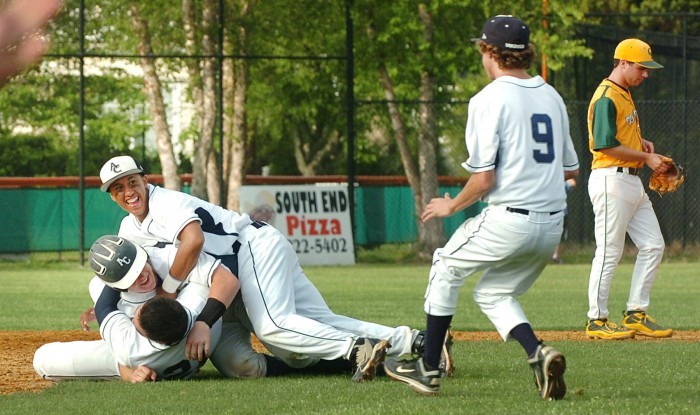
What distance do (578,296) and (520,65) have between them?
9.22 metres

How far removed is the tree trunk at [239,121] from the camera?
2375 cm

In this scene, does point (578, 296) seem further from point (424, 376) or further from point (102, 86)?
point (102, 86)

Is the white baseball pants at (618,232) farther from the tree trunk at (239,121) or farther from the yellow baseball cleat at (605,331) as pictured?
the tree trunk at (239,121)

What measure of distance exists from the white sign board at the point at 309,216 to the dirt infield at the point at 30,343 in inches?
436

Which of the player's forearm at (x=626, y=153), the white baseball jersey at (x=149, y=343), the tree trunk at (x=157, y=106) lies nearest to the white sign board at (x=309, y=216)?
the tree trunk at (x=157, y=106)

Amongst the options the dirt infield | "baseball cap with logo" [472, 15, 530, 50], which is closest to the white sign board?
the dirt infield

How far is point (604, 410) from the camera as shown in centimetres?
516

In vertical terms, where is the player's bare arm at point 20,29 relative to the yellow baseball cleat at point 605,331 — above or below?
above

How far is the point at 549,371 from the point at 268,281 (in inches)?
73.5

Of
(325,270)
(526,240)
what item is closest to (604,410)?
(526,240)

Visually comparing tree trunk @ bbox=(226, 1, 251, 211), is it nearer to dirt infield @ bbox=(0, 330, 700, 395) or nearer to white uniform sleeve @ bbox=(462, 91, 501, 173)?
dirt infield @ bbox=(0, 330, 700, 395)

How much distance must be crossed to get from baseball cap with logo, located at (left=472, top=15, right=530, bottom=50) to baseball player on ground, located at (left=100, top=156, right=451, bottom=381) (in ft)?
5.65

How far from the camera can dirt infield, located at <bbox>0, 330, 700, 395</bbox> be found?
6773 mm

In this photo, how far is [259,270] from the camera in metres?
6.70
